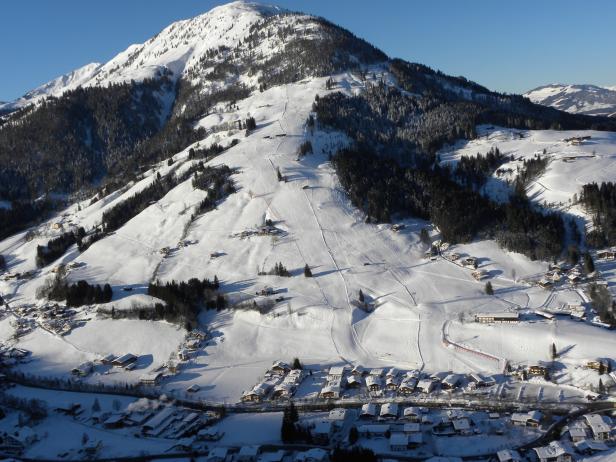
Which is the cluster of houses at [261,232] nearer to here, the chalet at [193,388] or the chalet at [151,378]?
the chalet at [151,378]

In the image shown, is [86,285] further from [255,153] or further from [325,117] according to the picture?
[325,117]

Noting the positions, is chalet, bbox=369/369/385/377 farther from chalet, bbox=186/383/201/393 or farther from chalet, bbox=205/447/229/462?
chalet, bbox=205/447/229/462

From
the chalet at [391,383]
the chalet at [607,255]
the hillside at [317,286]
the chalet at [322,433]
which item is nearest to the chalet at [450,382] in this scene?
the hillside at [317,286]

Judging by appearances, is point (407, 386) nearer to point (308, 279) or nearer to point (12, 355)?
point (308, 279)

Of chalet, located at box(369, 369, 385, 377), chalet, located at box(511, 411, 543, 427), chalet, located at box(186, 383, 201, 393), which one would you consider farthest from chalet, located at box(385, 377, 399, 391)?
chalet, located at box(186, 383, 201, 393)

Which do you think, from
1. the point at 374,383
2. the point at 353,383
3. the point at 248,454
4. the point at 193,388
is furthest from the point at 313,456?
the point at 193,388

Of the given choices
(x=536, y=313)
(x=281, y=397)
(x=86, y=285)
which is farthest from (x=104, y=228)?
(x=536, y=313)
